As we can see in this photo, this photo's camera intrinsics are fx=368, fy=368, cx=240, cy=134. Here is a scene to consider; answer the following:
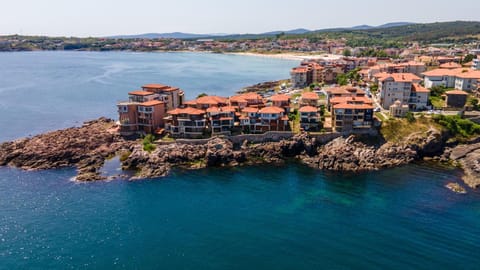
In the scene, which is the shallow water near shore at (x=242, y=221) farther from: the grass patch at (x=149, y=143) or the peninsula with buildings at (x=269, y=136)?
the grass patch at (x=149, y=143)

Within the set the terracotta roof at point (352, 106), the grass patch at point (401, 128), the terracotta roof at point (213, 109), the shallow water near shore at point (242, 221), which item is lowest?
the shallow water near shore at point (242, 221)

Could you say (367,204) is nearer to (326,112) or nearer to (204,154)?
(204,154)

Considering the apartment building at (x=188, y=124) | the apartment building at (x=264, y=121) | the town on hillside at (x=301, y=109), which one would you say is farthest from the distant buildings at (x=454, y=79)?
the apartment building at (x=188, y=124)

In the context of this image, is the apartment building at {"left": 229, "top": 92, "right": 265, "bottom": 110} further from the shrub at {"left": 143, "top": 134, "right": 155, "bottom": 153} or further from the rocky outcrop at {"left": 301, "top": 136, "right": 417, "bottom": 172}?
the shrub at {"left": 143, "top": 134, "right": 155, "bottom": 153}

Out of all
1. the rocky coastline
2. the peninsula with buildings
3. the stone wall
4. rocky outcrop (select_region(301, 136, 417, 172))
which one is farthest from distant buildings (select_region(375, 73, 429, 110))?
the stone wall

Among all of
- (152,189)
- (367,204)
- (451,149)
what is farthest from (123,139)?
(451,149)

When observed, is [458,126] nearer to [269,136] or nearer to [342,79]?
[269,136]
